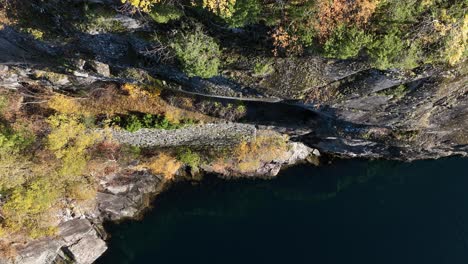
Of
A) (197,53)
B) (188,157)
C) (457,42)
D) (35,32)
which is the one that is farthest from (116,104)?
(457,42)

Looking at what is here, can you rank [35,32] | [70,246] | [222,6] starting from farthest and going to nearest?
[70,246]
[35,32]
[222,6]

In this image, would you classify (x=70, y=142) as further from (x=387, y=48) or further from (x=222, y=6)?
(x=387, y=48)

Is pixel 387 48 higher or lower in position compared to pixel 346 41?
higher

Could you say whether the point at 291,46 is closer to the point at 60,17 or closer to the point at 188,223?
the point at 60,17

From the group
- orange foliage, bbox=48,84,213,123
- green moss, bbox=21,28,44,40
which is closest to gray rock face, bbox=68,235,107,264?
orange foliage, bbox=48,84,213,123

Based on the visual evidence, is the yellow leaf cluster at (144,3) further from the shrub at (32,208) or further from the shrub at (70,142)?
the shrub at (32,208)

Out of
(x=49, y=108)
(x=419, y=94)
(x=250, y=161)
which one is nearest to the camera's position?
(x=419, y=94)

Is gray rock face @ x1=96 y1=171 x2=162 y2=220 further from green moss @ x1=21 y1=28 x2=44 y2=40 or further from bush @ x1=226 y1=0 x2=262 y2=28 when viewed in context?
bush @ x1=226 y1=0 x2=262 y2=28

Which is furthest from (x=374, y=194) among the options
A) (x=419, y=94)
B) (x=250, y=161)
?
(x=419, y=94)
